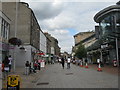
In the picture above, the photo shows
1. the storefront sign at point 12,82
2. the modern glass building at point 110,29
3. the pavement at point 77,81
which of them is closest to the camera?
the storefront sign at point 12,82

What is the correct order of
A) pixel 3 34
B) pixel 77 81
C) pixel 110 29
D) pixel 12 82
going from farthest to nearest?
pixel 110 29 < pixel 3 34 < pixel 77 81 < pixel 12 82

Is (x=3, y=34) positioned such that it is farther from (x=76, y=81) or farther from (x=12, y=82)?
(x=12, y=82)

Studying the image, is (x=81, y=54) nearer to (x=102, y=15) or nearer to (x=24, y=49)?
(x=102, y=15)

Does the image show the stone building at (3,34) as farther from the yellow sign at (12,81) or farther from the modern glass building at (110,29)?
the modern glass building at (110,29)

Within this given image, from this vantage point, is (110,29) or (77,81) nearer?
(77,81)

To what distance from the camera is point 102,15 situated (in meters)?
42.6

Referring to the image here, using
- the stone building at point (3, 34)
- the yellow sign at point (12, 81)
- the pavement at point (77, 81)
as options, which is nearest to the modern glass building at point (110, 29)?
the stone building at point (3, 34)

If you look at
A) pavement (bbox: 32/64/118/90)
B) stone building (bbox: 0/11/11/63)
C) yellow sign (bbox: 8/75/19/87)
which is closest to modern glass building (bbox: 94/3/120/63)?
stone building (bbox: 0/11/11/63)

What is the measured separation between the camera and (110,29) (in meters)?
38.2

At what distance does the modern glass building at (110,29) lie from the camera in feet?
119

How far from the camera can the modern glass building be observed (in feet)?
119

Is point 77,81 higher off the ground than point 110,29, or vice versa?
point 110,29

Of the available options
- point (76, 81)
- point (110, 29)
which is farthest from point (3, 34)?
point (110, 29)

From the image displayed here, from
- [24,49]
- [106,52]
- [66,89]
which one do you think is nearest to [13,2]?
[24,49]
